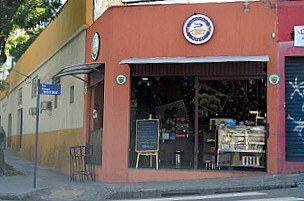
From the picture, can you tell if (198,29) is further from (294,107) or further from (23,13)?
(23,13)

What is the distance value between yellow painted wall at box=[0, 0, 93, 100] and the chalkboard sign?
174 inches

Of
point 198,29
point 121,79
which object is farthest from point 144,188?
point 198,29

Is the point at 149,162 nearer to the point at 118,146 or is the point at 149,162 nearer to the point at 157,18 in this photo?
the point at 118,146

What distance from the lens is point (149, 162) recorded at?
1242cm

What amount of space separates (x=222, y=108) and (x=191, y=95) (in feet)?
4.00

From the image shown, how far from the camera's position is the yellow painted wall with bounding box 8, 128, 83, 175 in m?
15.6

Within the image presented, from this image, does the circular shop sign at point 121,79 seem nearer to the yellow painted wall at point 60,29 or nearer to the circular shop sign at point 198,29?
the circular shop sign at point 198,29

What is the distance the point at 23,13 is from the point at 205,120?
772 cm

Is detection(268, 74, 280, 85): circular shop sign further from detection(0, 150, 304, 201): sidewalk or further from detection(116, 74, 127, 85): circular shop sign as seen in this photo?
detection(116, 74, 127, 85): circular shop sign

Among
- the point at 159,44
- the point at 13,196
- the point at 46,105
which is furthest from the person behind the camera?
the point at 46,105

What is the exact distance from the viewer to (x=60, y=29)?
1833 cm

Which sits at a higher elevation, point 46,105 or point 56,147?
point 46,105

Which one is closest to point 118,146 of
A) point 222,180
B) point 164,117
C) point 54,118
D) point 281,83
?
point 164,117

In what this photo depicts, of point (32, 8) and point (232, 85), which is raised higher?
point (32, 8)
